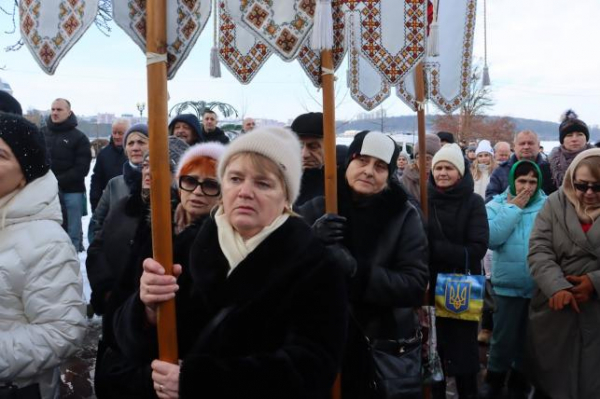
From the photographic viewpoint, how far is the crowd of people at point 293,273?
1500 mm

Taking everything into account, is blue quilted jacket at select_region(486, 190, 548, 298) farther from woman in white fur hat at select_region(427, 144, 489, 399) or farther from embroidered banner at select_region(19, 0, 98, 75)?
embroidered banner at select_region(19, 0, 98, 75)

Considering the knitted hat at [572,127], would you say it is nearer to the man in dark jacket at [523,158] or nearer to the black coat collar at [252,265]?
the man in dark jacket at [523,158]

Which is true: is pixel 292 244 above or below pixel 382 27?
below

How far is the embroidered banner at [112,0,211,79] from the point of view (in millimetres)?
1643

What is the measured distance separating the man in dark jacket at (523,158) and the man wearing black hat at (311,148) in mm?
2539

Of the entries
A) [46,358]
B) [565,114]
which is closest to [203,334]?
[46,358]

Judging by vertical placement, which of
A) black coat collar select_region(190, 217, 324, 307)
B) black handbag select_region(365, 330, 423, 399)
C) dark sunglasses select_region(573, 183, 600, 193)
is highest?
dark sunglasses select_region(573, 183, 600, 193)

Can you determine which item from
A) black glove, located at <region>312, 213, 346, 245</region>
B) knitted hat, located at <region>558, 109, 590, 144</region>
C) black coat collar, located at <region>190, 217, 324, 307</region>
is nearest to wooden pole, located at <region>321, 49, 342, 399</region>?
black glove, located at <region>312, 213, 346, 245</region>

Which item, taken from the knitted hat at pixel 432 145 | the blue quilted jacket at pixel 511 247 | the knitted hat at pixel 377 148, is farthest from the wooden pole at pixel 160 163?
the knitted hat at pixel 432 145

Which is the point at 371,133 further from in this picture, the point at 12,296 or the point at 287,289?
the point at 12,296

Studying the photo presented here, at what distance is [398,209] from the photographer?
8.37 ft

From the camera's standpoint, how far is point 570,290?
3062 millimetres

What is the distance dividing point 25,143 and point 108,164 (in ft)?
11.8

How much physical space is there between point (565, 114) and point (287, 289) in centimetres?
519
